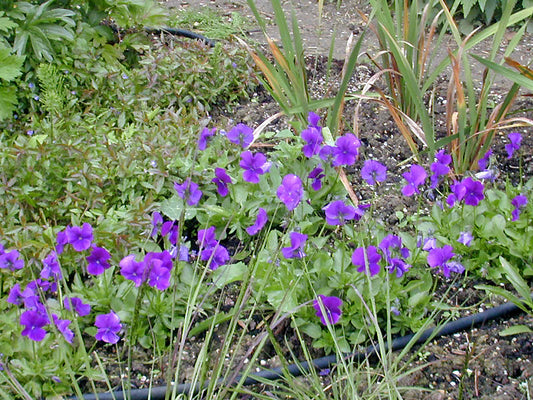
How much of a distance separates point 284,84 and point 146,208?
2.84ft

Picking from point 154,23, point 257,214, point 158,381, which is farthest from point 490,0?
point 158,381

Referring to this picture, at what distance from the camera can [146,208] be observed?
2518 mm

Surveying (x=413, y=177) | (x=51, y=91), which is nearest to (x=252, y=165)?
(x=413, y=177)

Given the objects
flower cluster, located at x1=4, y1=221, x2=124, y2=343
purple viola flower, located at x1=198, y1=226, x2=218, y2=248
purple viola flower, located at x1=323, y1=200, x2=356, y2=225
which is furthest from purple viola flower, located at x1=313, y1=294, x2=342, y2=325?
flower cluster, located at x1=4, y1=221, x2=124, y2=343

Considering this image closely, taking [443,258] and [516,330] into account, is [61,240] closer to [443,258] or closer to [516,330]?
[443,258]

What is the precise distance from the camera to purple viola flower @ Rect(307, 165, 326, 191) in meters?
2.47

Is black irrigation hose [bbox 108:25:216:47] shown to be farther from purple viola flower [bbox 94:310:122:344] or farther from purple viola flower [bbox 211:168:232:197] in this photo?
purple viola flower [bbox 94:310:122:344]

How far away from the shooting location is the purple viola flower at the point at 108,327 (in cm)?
199

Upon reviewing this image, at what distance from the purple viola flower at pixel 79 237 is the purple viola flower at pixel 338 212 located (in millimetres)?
796

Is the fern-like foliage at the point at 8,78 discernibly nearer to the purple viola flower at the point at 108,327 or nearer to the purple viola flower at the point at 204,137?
the purple viola flower at the point at 204,137

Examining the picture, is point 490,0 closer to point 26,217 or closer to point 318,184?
point 318,184

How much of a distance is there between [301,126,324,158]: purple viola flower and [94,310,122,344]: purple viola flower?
95 centimetres

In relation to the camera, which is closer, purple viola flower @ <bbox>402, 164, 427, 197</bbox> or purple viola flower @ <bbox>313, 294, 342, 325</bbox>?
purple viola flower @ <bbox>313, 294, 342, 325</bbox>

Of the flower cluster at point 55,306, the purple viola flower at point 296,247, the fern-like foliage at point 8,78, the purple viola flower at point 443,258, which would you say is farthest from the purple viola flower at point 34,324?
the fern-like foliage at point 8,78
